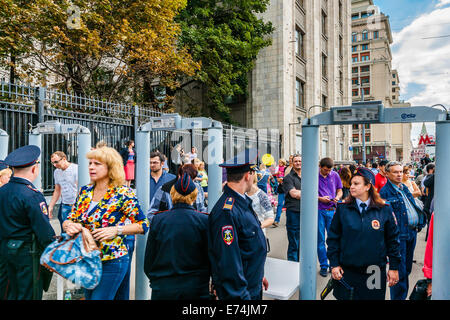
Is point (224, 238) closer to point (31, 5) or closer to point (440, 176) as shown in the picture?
point (440, 176)

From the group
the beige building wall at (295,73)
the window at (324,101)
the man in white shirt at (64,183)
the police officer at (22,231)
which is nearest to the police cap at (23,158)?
the police officer at (22,231)

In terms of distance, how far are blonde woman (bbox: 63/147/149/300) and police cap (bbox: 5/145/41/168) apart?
0.70 metres

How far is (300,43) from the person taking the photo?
24.1m

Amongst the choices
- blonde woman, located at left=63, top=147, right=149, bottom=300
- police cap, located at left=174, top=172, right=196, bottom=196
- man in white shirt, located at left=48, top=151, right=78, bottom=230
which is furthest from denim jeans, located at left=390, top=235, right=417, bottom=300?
man in white shirt, located at left=48, top=151, right=78, bottom=230

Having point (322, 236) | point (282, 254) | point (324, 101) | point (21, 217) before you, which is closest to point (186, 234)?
point (21, 217)

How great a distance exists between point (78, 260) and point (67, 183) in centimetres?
372

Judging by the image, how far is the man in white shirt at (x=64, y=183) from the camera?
17.7ft

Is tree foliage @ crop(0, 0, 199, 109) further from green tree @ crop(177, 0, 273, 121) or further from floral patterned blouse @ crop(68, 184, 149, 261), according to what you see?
floral patterned blouse @ crop(68, 184, 149, 261)

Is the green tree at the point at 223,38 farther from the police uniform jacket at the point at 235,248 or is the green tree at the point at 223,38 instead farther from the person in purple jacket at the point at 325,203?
the police uniform jacket at the point at 235,248

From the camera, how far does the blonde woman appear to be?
248 cm

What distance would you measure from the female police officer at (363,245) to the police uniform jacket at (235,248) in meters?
1.12

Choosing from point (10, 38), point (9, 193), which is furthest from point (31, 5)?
point (9, 193)

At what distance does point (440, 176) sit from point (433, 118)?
483mm
